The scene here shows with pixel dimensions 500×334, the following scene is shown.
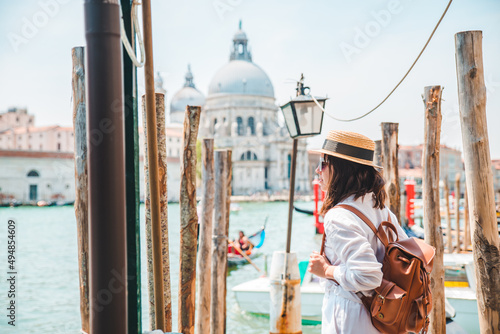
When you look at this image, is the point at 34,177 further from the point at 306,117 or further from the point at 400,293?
the point at 400,293

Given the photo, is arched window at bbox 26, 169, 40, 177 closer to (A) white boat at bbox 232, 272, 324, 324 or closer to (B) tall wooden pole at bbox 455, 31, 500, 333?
(A) white boat at bbox 232, 272, 324, 324

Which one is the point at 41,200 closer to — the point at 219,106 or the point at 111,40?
the point at 219,106

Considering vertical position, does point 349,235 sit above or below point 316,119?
below

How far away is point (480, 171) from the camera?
1.88 metres

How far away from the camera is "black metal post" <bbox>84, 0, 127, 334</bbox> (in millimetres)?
733

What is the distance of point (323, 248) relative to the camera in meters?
1.31

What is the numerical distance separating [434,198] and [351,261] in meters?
1.54

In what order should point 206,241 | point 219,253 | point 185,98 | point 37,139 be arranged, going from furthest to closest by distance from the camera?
point 185,98, point 37,139, point 219,253, point 206,241

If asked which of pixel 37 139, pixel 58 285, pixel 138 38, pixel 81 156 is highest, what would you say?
pixel 37 139

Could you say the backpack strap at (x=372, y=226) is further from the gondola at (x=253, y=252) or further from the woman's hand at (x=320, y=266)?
the gondola at (x=253, y=252)

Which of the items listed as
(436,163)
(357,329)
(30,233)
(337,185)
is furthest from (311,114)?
(30,233)

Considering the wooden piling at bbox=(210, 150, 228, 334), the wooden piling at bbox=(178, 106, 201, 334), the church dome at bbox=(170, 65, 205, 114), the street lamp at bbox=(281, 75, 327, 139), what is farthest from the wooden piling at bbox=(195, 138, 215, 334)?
the church dome at bbox=(170, 65, 205, 114)

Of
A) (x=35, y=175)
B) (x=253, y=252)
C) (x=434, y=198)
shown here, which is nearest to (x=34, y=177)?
(x=35, y=175)

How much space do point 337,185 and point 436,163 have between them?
1.41 metres
